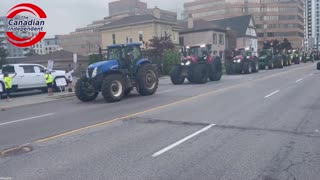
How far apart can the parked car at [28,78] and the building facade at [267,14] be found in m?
108

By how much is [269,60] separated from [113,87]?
35123 millimetres

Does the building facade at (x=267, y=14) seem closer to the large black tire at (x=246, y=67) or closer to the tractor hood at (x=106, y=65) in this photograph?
the large black tire at (x=246, y=67)

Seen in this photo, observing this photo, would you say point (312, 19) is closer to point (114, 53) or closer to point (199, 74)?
point (199, 74)

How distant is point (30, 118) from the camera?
12.8 m

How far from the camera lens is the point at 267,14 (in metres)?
130

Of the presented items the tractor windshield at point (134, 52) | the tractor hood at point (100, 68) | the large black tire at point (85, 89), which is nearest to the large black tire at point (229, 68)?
the tractor windshield at point (134, 52)

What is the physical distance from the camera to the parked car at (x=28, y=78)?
22281 mm

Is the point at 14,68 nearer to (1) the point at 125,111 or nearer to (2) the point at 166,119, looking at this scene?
(1) the point at 125,111

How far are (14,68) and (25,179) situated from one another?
17985 millimetres

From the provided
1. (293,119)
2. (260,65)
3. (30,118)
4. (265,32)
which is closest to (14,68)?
(30,118)

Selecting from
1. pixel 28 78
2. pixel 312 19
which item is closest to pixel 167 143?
pixel 28 78

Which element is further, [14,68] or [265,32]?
[265,32]

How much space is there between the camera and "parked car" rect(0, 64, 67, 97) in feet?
73.1

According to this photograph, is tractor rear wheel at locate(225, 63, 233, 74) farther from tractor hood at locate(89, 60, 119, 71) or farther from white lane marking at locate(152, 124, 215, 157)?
white lane marking at locate(152, 124, 215, 157)
